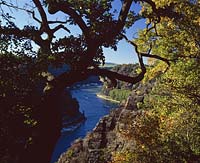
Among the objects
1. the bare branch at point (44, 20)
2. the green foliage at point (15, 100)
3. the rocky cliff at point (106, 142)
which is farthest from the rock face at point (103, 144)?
the green foliage at point (15, 100)

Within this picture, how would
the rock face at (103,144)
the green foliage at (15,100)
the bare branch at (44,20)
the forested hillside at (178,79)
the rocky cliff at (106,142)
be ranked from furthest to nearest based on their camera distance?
the rock face at (103,144) → the rocky cliff at (106,142) → the forested hillside at (178,79) → the bare branch at (44,20) → the green foliage at (15,100)

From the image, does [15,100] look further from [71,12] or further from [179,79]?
[179,79]

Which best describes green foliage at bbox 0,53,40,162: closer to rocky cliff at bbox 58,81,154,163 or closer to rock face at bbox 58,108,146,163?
rocky cliff at bbox 58,81,154,163

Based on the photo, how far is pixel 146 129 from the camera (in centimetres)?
3559

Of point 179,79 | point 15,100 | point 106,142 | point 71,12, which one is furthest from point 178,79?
point 106,142

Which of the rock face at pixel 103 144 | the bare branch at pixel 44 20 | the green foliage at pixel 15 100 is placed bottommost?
the rock face at pixel 103 144

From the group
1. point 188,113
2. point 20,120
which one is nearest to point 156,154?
point 188,113

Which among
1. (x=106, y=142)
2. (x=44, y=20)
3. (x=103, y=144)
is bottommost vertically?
(x=103, y=144)

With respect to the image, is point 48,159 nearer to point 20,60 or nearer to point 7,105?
point 7,105

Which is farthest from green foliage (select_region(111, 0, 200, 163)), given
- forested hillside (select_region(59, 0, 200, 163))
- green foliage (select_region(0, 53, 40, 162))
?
green foliage (select_region(0, 53, 40, 162))

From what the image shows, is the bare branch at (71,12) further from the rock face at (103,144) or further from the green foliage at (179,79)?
the rock face at (103,144)

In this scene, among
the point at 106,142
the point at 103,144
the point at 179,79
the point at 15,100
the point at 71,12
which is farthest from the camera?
the point at 106,142

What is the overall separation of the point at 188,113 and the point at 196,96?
133 centimetres

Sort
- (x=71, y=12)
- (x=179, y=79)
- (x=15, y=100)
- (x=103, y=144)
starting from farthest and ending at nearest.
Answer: (x=103, y=144) → (x=179, y=79) → (x=71, y=12) → (x=15, y=100)
